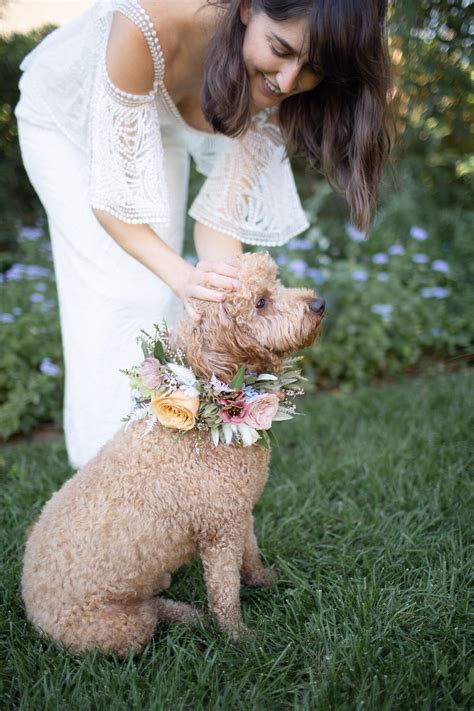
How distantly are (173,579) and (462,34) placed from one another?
2951 millimetres

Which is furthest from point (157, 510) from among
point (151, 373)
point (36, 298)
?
point (36, 298)

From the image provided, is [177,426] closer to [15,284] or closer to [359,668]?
[359,668]

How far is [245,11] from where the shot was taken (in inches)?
85.7

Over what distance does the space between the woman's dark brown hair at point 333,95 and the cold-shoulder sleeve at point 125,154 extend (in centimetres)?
25

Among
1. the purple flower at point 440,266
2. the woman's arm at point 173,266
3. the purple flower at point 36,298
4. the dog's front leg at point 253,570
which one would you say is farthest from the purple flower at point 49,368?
the purple flower at point 440,266

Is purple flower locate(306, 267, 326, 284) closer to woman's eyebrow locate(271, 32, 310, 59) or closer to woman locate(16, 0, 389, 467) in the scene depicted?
woman locate(16, 0, 389, 467)

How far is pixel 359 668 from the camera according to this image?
74.2 inches

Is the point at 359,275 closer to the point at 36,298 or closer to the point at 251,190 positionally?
the point at 251,190

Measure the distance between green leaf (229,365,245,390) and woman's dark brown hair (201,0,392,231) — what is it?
0.91 metres

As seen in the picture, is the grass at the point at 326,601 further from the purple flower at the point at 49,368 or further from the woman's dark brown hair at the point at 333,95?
the woman's dark brown hair at the point at 333,95

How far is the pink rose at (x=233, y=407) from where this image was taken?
199cm

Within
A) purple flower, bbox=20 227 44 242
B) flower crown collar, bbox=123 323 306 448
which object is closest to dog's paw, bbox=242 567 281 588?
flower crown collar, bbox=123 323 306 448

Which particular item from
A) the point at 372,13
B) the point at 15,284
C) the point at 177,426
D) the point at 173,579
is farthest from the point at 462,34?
the point at 15,284

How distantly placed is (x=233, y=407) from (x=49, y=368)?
7.16ft
